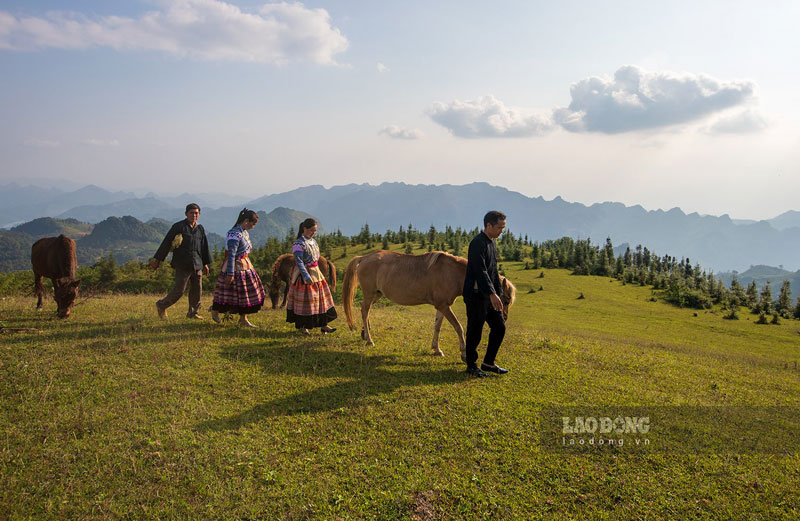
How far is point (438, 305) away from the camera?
8922 millimetres

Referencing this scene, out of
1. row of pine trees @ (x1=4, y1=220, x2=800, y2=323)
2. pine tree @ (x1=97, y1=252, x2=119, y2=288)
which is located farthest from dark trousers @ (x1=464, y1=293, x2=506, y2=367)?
pine tree @ (x1=97, y1=252, x2=119, y2=288)

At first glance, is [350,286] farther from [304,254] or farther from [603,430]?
[603,430]

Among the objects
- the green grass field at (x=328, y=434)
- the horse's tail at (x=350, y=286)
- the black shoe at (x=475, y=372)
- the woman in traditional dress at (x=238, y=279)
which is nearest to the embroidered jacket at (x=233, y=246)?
the woman in traditional dress at (x=238, y=279)

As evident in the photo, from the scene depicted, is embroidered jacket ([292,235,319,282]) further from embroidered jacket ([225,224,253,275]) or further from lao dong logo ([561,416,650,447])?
lao dong logo ([561,416,650,447])

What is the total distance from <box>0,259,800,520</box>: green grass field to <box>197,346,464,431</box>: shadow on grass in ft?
0.13

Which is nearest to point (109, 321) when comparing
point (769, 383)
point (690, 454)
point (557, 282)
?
point (690, 454)

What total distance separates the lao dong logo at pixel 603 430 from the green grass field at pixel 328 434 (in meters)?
0.33

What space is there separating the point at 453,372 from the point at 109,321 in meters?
9.07

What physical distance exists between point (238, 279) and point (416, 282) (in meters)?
4.54

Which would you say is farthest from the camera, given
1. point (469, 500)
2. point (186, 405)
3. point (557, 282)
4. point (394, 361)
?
point (557, 282)

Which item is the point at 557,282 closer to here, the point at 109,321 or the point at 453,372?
the point at 453,372

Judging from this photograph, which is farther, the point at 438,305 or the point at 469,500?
the point at 438,305

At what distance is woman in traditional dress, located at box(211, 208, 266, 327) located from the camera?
9617 mm

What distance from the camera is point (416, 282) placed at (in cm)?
918
